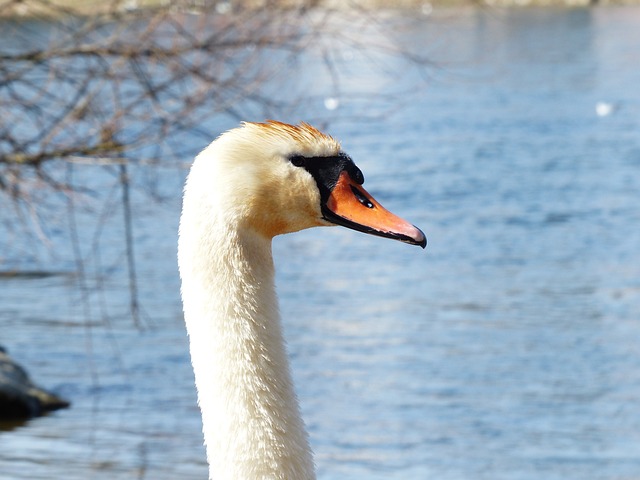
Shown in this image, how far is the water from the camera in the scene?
10.6m

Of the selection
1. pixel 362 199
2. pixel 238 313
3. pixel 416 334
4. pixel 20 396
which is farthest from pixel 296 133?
pixel 416 334

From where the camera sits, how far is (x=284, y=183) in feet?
11.4

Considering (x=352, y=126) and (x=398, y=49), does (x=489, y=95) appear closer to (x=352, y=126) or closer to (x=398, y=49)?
(x=352, y=126)

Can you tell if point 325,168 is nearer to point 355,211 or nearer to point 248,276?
point 355,211

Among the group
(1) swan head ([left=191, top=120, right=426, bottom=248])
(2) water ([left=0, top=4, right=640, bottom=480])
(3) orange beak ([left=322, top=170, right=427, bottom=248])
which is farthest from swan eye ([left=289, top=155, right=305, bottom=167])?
(2) water ([left=0, top=4, right=640, bottom=480])

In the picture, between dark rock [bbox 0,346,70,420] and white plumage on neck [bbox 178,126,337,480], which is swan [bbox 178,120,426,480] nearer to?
white plumage on neck [bbox 178,126,337,480]

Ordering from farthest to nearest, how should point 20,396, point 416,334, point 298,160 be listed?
point 416,334
point 20,396
point 298,160

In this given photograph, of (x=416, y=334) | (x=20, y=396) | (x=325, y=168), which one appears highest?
(x=325, y=168)

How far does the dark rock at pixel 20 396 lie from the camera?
11.1 m

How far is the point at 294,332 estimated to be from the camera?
49.5ft

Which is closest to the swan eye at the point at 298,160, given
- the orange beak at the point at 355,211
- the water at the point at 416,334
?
the orange beak at the point at 355,211

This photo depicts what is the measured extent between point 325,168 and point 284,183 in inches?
5.5

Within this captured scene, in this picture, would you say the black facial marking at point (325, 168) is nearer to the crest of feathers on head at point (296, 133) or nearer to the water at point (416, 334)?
the crest of feathers on head at point (296, 133)

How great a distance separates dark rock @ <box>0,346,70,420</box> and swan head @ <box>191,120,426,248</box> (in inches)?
320
